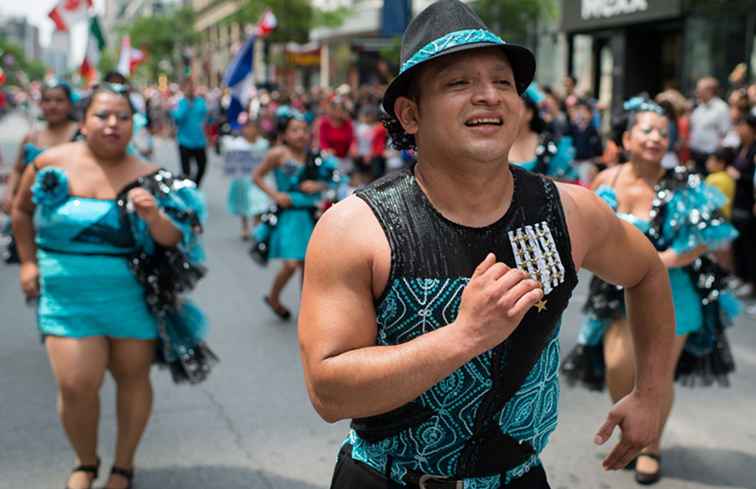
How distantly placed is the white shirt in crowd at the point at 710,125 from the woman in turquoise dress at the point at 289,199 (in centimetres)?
565

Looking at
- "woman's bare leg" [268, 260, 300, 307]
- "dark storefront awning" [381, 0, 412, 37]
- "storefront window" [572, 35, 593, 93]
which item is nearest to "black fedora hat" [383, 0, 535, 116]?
"woman's bare leg" [268, 260, 300, 307]

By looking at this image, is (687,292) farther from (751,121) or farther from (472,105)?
(751,121)

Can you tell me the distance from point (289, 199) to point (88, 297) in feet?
13.0

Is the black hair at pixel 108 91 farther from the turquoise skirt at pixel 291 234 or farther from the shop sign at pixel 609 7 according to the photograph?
the shop sign at pixel 609 7

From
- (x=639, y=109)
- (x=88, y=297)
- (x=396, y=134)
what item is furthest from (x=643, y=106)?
(x=88, y=297)

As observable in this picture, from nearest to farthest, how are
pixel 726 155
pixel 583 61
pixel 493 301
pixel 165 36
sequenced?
pixel 493 301
pixel 726 155
pixel 583 61
pixel 165 36

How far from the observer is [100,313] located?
3.79m

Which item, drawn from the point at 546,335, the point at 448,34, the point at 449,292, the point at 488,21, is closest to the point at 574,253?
the point at 546,335

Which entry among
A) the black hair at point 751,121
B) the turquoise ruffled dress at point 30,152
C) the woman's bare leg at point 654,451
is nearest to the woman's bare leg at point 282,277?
the turquoise ruffled dress at point 30,152

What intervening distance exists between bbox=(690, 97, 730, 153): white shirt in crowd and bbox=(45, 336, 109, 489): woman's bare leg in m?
9.09

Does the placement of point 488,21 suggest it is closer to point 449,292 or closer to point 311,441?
point 311,441

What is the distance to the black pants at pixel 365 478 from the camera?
2.13 m

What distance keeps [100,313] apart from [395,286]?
225cm

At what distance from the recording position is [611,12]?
64.8 feet
